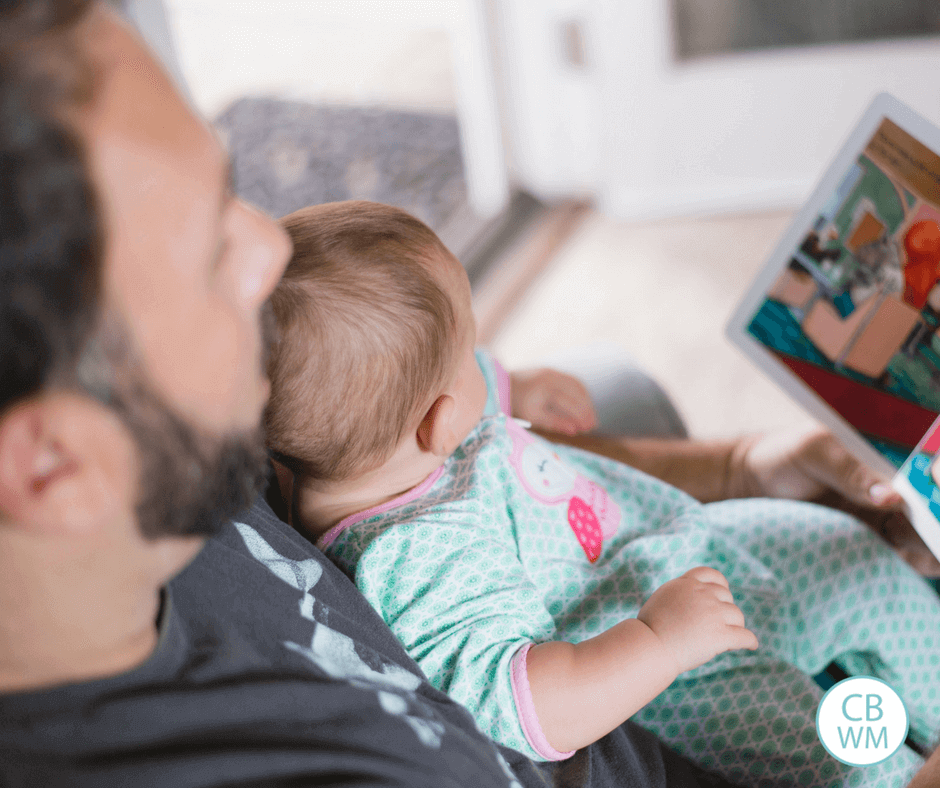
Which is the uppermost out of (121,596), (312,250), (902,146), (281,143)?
(902,146)

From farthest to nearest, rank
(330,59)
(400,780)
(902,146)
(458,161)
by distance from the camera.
Answer: (330,59) → (458,161) → (902,146) → (400,780)

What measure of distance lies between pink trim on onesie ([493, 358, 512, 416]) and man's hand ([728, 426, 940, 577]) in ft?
1.08

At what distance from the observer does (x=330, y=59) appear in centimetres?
314

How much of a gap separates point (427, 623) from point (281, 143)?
7.40ft

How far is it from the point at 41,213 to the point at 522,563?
59cm

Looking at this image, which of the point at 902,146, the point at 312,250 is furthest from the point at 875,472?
the point at 312,250

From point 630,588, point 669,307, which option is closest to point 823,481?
point 630,588

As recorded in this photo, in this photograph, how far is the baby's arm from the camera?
0.71m

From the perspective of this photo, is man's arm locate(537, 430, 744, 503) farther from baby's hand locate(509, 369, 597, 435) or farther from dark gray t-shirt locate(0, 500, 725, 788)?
dark gray t-shirt locate(0, 500, 725, 788)

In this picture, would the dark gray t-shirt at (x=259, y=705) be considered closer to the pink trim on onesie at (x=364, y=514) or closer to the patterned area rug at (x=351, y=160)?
the pink trim on onesie at (x=364, y=514)

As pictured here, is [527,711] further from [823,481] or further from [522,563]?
[823,481]

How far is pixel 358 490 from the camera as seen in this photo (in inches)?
32.6

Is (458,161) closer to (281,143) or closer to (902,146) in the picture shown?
(281,143)

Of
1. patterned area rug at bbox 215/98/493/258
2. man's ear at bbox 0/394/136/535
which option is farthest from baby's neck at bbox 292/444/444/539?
patterned area rug at bbox 215/98/493/258
